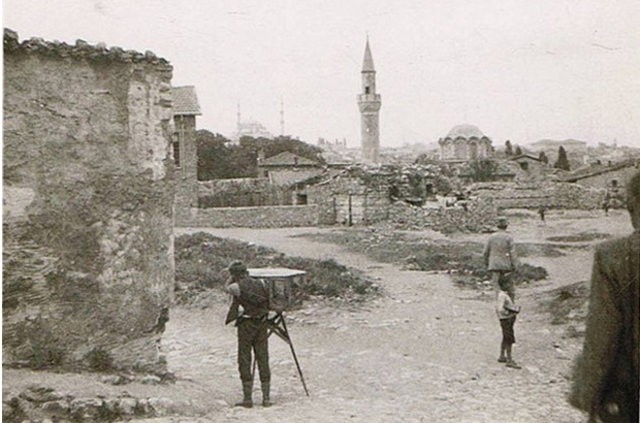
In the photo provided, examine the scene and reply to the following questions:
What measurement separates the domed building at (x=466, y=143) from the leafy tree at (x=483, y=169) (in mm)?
126

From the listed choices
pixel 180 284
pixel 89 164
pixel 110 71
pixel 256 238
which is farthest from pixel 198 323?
pixel 110 71

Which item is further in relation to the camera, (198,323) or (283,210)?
(283,210)

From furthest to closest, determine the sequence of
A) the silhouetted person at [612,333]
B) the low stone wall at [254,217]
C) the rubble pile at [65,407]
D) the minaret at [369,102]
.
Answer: the low stone wall at [254,217], the minaret at [369,102], the rubble pile at [65,407], the silhouetted person at [612,333]

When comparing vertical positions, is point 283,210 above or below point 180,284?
above

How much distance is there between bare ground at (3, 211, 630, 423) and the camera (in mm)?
3426

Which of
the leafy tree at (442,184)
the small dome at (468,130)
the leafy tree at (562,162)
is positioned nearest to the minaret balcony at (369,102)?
the small dome at (468,130)

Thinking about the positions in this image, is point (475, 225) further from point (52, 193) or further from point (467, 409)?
point (52, 193)

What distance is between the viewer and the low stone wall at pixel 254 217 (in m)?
5.16

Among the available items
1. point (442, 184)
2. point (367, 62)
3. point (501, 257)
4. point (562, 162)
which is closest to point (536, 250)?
point (501, 257)

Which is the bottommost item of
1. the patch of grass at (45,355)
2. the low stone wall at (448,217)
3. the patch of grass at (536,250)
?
the patch of grass at (45,355)

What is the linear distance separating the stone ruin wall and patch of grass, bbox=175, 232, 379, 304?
2.41ft

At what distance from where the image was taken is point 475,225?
5.71m

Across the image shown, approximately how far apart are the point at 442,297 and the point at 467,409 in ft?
5.69

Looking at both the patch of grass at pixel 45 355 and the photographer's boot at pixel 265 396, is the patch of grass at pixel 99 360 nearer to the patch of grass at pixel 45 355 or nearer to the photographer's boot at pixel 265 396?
the patch of grass at pixel 45 355
